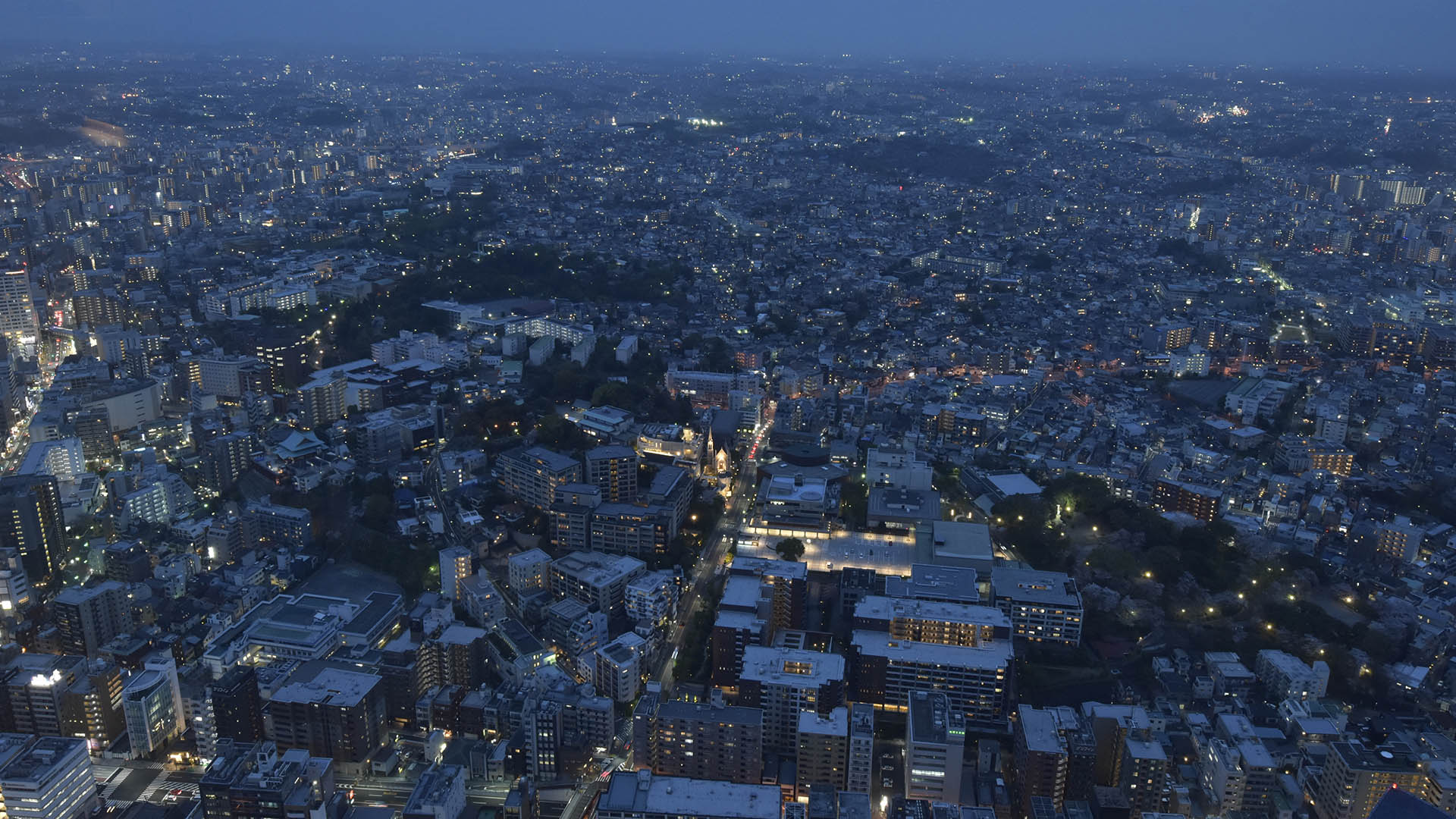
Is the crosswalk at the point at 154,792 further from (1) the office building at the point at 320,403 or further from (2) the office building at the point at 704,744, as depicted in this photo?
(1) the office building at the point at 320,403

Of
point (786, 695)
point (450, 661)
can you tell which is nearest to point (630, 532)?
point (450, 661)

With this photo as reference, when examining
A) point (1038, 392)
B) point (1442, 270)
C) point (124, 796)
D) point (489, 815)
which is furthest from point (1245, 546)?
point (1442, 270)

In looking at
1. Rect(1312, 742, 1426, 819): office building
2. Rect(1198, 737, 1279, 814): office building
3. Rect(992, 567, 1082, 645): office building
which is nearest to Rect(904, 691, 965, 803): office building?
Rect(1198, 737, 1279, 814): office building

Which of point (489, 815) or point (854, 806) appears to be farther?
point (489, 815)

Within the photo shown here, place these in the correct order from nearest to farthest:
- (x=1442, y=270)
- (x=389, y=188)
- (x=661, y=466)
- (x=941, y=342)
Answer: (x=661, y=466) → (x=941, y=342) → (x=1442, y=270) → (x=389, y=188)

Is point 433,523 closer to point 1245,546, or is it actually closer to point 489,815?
point 489,815

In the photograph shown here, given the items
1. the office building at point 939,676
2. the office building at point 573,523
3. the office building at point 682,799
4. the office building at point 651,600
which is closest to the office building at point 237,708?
the office building at point 682,799

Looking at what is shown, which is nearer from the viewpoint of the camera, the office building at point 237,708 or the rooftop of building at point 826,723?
the rooftop of building at point 826,723
